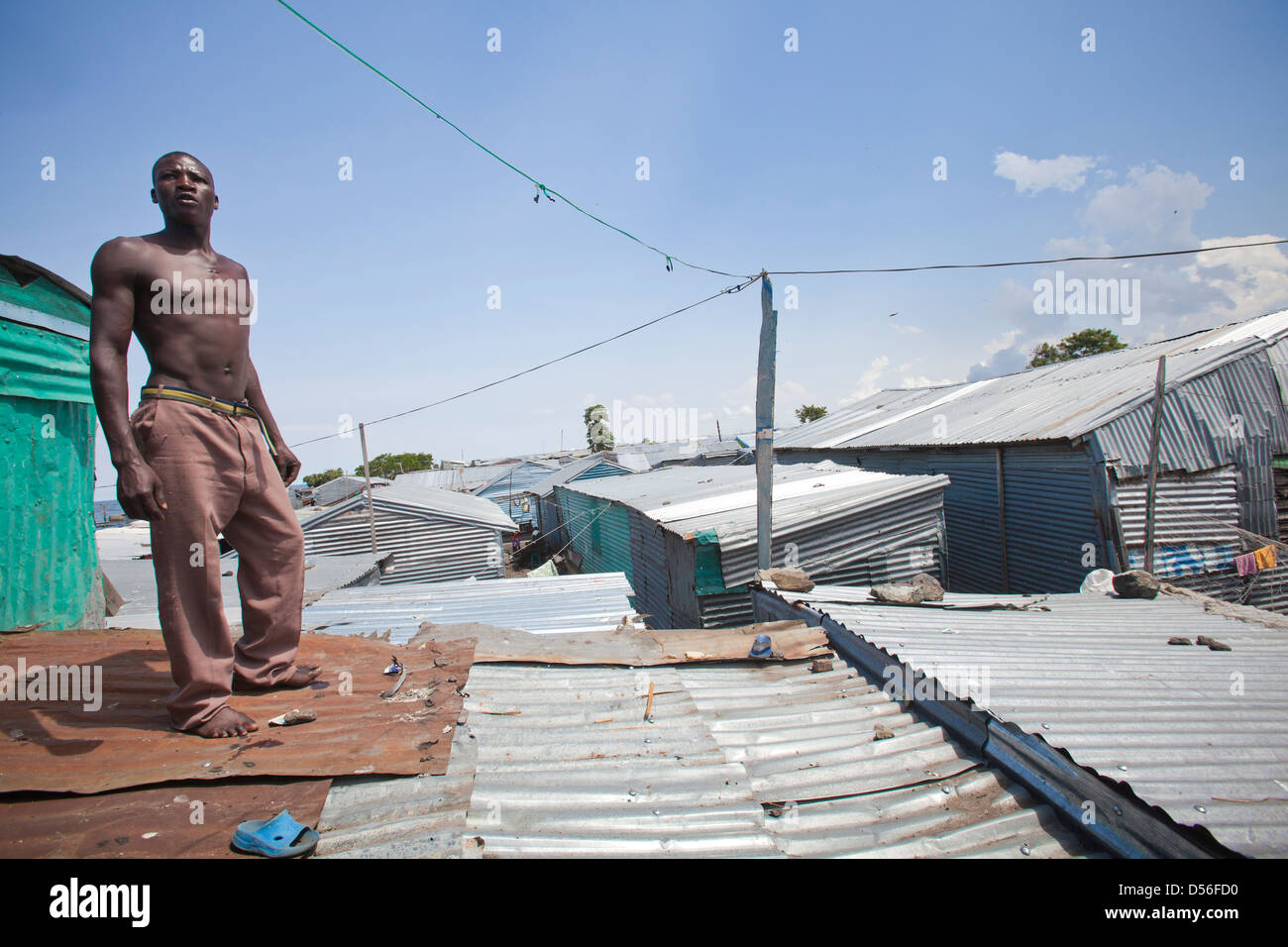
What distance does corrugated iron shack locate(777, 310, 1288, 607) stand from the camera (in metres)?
10.3

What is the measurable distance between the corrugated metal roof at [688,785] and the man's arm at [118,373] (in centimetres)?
145

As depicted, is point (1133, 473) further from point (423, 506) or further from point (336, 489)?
point (336, 489)

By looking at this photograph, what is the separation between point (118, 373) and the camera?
258 centimetres

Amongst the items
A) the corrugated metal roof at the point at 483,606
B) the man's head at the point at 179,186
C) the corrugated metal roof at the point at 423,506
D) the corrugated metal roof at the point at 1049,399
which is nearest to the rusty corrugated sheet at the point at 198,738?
the corrugated metal roof at the point at 483,606

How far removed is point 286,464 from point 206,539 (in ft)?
3.22

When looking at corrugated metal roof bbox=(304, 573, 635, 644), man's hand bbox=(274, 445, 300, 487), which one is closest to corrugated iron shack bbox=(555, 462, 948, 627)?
corrugated metal roof bbox=(304, 573, 635, 644)

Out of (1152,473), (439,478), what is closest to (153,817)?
(1152,473)

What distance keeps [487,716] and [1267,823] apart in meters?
3.29

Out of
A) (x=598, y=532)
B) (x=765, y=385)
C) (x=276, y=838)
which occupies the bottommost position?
(x=598, y=532)

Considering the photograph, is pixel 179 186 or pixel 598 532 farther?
pixel 598 532

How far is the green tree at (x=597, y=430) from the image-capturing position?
45.7 m

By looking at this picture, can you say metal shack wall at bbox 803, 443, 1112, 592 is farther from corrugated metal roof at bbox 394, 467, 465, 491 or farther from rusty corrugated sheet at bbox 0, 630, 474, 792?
corrugated metal roof at bbox 394, 467, 465, 491

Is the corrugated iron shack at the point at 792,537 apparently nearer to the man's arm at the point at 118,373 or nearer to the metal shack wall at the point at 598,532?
the metal shack wall at the point at 598,532
